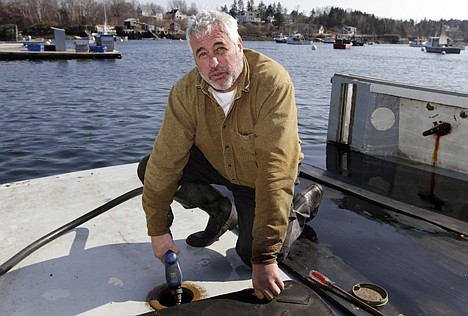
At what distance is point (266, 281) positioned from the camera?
1886mm

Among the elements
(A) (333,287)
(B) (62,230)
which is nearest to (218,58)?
(A) (333,287)

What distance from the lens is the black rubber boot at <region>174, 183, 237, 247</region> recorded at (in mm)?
2648

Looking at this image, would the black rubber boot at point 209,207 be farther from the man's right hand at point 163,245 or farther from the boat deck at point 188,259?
the man's right hand at point 163,245

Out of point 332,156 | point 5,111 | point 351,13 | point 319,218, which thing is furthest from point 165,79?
point 351,13

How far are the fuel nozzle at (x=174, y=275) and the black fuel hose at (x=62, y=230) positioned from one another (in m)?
1.01

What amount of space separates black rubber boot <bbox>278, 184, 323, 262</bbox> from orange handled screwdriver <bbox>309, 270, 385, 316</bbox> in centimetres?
22

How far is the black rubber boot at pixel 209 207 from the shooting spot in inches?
104

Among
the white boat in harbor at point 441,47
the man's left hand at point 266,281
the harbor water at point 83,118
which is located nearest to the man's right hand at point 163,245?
the man's left hand at point 266,281

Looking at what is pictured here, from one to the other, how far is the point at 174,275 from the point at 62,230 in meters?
1.13

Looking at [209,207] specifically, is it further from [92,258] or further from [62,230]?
[62,230]

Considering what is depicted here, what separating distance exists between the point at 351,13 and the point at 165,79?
141484mm

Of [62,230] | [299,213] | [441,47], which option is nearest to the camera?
[299,213]

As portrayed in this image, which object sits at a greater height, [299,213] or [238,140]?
[238,140]

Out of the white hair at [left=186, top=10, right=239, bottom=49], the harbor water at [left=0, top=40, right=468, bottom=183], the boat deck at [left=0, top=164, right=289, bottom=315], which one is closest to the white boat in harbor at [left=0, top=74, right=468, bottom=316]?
the boat deck at [left=0, top=164, right=289, bottom=315]
